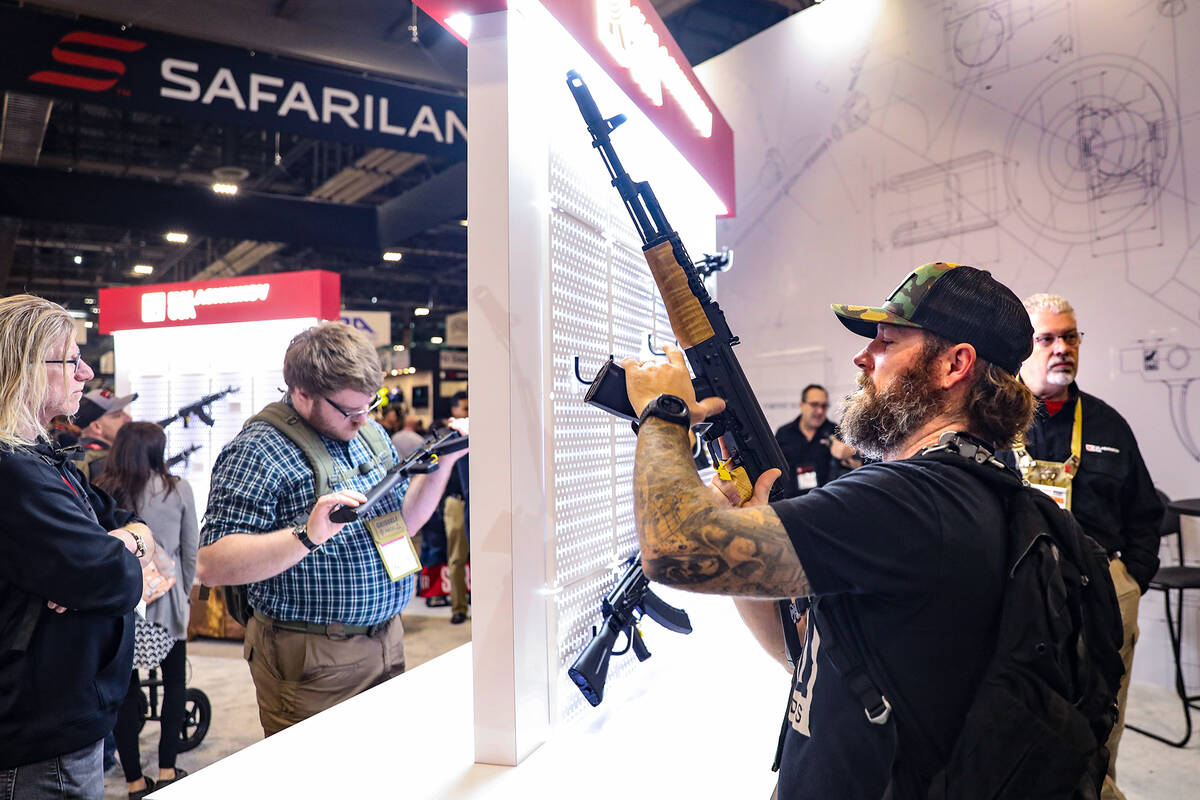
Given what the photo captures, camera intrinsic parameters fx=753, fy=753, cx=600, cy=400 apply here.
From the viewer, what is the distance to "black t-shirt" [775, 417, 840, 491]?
510cm

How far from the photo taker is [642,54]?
2.23 metres

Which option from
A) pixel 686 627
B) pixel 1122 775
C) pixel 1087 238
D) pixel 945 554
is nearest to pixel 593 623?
pixel 686 627

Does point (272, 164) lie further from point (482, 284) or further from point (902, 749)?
point (902, 749)

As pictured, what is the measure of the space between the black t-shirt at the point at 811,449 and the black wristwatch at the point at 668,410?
408 centimetres

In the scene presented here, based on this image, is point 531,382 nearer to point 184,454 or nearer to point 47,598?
point 47,598

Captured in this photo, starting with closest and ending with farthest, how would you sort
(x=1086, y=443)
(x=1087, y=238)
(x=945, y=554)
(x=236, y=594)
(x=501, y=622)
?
(x=945, y=554)
(x=501, y=622)
(x=236, y=594)
(x=1086, y=443)
(x=1087, y=238)

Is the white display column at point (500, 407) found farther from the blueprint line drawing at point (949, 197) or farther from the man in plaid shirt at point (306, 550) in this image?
the blueprint line drawing at point (949, 197)

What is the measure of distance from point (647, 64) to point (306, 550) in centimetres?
169

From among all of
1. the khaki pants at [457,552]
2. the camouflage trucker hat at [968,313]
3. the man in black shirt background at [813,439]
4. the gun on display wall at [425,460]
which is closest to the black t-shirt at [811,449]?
the man in black shirt background at [813,439]

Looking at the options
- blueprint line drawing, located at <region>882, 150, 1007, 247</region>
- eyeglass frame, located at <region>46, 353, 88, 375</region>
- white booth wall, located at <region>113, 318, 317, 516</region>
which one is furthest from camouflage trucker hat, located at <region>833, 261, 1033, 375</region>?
white booth wall, located at <region>113, 318, 317, 516</region>

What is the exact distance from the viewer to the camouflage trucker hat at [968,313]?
117 centimetres

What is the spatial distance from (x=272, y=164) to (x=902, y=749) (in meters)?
11.7

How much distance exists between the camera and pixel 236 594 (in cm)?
202

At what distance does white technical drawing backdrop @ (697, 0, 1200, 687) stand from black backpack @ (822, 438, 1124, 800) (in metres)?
3.68
